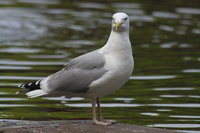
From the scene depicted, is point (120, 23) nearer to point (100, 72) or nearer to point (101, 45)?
point (100, 72)

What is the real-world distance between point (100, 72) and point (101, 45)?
8197mm

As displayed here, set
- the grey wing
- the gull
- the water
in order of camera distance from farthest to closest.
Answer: the water → the grey wing → the gull

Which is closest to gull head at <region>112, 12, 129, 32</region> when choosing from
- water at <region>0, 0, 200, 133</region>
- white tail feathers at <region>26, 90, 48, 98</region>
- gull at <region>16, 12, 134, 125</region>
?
gull at <region>16, 12, 134, 125</region>

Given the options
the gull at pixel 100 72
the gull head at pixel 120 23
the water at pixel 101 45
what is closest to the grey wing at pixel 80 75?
the gull at pixel 100 72

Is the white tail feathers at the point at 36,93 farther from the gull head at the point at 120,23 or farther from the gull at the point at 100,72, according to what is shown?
the gull head at the point at 120,23

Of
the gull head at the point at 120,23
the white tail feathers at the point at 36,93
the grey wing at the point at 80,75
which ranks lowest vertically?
the white tail feathers at the point at 36,93

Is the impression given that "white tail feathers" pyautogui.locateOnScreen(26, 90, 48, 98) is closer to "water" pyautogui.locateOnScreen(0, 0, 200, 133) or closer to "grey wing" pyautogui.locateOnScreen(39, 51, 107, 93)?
"grey wing" pyautogui.locateOnScreen(39, 51, 107, 93)

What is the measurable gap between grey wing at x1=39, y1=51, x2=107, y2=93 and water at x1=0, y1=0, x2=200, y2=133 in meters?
1.71

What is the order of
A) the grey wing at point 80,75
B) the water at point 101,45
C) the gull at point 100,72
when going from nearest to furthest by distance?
1. the gull at point 100,72
2. the grey wing at point 80,75
3. the water at point 101,45

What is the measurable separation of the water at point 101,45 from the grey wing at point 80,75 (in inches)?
67.2

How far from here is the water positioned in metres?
8.66

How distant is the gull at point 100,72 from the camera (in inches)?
249

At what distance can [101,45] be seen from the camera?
47.7 feet

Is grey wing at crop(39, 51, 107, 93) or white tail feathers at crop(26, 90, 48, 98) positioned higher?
grey wing at crop(39, 51, 107, 93)
